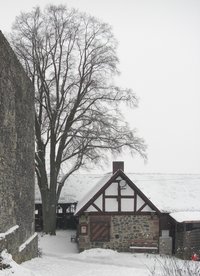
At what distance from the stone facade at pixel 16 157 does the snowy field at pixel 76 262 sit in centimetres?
98

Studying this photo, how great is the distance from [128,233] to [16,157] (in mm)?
9440

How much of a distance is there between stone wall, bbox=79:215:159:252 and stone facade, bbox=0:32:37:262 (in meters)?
4.30

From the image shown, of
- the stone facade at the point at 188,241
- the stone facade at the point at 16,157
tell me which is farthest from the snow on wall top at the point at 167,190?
the stone facade at the point at 16,157

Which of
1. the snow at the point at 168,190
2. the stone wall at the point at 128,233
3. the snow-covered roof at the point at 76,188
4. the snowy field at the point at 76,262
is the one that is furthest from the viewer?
the snow-covered roof at the point at 76,188

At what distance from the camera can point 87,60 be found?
25250mm

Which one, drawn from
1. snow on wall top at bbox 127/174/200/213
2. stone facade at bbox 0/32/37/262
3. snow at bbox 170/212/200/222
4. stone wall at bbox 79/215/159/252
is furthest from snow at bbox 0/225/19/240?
snow on wall top at bbox 127/174/200/213

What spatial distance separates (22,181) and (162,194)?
33.4 feet

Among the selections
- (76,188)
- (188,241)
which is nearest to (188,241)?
(188,241)

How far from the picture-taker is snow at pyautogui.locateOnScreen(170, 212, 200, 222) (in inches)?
778

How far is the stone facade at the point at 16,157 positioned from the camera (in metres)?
11.8

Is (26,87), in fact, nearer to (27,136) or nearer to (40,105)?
(27,136)

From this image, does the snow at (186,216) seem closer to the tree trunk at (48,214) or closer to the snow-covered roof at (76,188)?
the tree trunk at (48,214)

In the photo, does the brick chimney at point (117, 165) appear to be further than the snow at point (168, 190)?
Yes

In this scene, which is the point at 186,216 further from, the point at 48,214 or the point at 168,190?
the point at 48,214
